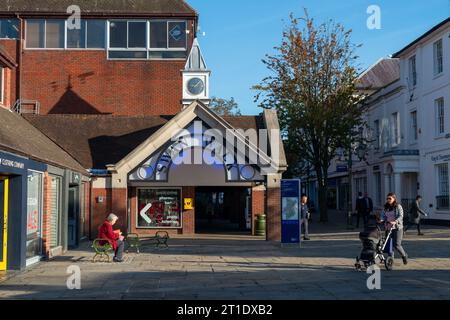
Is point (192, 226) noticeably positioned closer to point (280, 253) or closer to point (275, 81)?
point (280, 253)

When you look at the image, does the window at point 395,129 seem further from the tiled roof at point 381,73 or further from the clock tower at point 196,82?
the clock tower at point 196,82

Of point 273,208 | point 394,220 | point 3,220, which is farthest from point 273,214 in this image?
point 3,220

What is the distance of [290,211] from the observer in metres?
20.6

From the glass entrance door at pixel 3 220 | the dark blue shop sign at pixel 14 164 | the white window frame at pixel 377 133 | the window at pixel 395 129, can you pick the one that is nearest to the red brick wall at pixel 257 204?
the window at pixel 395 129

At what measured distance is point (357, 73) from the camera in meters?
35.5

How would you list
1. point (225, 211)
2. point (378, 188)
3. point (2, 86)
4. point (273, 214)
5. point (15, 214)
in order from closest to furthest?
point (15, 214) → point (2, 86) → point (273, 214) → point (378, 188) → point (225, 211)

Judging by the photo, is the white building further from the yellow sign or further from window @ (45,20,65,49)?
window @ (45,20,65,49)

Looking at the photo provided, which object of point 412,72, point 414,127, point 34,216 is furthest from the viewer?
point 412,72

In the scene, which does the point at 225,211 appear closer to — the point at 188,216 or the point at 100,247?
the point at 188,216

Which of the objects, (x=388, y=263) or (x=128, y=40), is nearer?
(x=388, y=263)

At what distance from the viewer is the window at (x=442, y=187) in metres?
29.4

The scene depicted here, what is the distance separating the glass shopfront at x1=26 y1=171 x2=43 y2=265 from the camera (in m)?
15.5

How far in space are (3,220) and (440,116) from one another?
23.4 m
